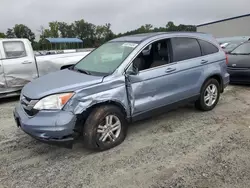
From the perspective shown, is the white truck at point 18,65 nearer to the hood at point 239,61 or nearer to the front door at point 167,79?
the front door at point 167,79

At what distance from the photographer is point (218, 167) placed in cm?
312

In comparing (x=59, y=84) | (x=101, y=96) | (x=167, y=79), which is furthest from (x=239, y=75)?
(x=59, y=84)

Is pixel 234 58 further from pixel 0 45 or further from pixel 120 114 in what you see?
pixel 0 45

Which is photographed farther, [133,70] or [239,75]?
[239,75]

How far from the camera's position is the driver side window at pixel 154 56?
13.3ft

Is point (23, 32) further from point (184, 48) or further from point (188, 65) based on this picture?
point (188, 65)

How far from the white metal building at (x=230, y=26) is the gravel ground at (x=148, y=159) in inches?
1214

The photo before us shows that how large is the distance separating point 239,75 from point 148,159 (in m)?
5.44

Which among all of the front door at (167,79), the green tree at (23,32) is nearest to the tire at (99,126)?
the front door at (167,79)

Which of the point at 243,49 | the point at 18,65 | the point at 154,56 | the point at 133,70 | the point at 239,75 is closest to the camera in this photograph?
the point at 133,70

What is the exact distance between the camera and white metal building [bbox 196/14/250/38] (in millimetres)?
31312

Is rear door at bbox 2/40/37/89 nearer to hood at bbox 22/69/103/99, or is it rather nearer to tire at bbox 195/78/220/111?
hood at bbox 22/69/103/99

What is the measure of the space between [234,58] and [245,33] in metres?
27.2

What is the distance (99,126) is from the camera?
11.5 feet
